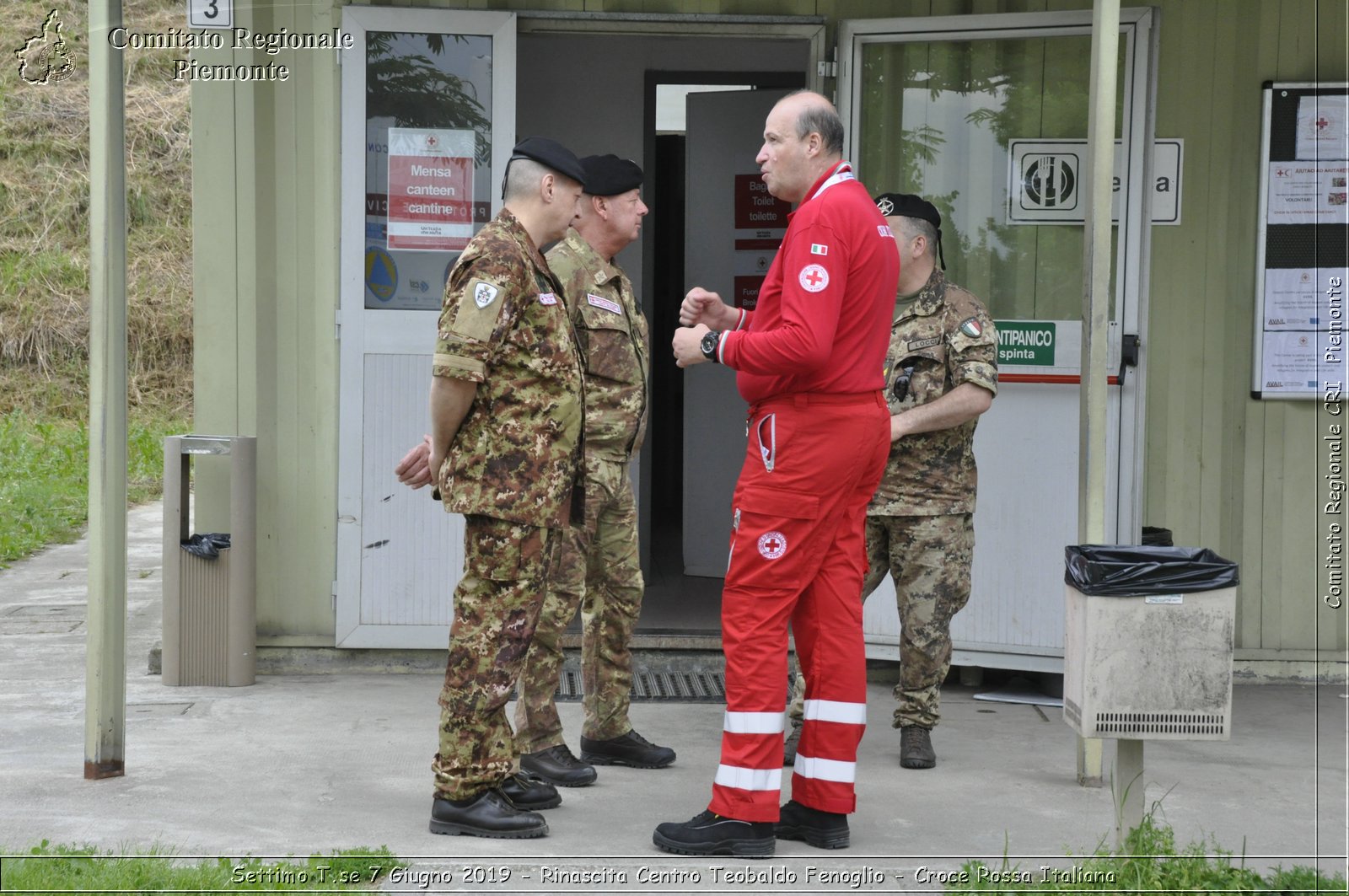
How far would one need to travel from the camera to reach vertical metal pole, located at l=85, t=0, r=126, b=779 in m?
4.36

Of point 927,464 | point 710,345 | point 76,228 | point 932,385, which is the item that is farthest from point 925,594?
point 76,228

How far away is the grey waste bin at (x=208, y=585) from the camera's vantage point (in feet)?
18.8

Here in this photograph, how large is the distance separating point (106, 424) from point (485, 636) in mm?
1453

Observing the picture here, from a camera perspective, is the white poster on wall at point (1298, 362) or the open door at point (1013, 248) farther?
the white poster on wall at point (1298, 362)

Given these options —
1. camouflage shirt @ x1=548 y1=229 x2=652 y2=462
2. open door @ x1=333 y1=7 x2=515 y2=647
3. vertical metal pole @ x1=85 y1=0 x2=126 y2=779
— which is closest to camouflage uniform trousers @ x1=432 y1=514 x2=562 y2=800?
camouflage shirt @ x1=548 y1=229 x2=652 y2=462

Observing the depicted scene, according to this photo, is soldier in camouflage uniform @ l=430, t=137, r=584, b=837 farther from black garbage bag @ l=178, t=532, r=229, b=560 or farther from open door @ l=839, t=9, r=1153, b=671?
open door @ l=839, t=9, r=1153, b=671

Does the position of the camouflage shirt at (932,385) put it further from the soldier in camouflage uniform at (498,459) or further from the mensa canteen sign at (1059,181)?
the soldier in camouflage uniform at (498,459)

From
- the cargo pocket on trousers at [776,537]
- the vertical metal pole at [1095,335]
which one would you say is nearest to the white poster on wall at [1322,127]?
the vertical metal pole at [1095,335]

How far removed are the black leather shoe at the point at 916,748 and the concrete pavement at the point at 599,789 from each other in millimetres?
45

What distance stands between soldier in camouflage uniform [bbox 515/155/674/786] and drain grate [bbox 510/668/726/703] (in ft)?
2.94

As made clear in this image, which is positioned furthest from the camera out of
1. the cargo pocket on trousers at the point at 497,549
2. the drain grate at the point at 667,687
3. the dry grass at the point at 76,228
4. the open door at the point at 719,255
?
the dry grass at the point at 76,228

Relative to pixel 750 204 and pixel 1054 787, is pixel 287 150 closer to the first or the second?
pixel 750 204

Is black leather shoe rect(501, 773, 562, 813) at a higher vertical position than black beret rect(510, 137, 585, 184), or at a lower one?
lower

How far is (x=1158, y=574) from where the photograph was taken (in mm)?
3621
